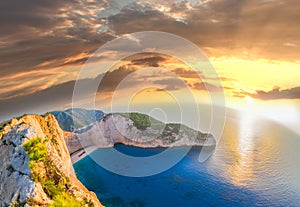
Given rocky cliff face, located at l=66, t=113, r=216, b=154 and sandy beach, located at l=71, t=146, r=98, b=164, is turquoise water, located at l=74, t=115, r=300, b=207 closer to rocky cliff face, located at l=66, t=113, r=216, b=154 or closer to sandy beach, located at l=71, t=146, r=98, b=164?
sandy beach, located at l=71, t=146, r=98, b=164

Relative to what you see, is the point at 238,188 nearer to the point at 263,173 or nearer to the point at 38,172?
the point at 263,173

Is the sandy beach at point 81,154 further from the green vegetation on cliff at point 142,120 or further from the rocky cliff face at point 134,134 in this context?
the green vegetation on cliff at point 142,120

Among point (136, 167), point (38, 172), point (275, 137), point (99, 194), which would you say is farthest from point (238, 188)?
point (275, 137)

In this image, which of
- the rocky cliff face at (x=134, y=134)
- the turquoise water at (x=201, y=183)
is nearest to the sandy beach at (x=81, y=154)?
the rocky cliff face at (x=134, y=134)

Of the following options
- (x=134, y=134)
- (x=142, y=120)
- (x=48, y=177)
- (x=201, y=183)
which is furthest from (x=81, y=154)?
(x=48, y=177)

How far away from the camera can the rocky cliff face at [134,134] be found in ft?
357

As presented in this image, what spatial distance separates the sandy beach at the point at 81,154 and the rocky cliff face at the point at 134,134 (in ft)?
7.16

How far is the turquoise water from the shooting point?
2448 inches

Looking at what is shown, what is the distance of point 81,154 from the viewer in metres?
98.2

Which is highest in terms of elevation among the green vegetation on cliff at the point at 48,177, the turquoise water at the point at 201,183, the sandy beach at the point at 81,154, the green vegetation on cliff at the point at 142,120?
the green vegetation on cliff at the point at 48,177

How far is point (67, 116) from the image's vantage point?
143750mm

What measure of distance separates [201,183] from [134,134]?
153 feet

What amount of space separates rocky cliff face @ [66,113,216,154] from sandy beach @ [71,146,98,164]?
218 centimetres

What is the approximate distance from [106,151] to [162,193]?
46152mm
